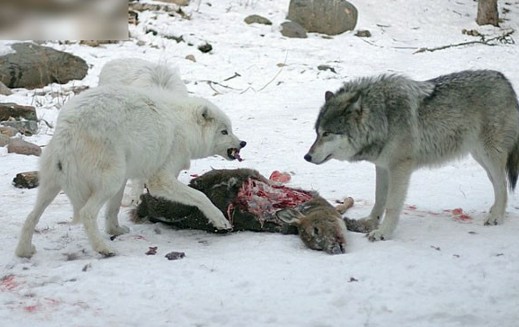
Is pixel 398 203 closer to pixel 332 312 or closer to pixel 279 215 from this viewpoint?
pixel 279 215

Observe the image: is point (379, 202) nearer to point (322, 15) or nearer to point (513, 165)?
point (513, 165)

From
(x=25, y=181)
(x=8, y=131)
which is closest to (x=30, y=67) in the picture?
(x=8, y=131)

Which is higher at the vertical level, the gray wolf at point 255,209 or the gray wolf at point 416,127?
the gray wolf at point 416,127

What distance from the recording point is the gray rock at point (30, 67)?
1313 centimetres

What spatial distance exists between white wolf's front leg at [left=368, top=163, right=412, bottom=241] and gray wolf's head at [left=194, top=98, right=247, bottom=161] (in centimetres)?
170

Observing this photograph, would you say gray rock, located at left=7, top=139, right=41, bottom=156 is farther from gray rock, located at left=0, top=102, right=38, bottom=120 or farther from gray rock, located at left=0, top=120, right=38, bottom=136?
gray rock, located at left=0, top=102, right=38, bottom=120

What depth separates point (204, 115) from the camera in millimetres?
6160

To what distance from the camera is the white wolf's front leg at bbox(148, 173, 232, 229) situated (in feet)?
18.3

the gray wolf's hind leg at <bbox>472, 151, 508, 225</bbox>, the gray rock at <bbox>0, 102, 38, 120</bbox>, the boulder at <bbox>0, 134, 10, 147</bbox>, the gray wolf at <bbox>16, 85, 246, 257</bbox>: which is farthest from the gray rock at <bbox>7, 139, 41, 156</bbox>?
the gray wolf's hind leg at <bbox>472, 151, 508, 225</bbox>

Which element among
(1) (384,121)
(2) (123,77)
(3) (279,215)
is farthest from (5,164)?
(1) (384,121)

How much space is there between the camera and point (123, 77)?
24.2ft

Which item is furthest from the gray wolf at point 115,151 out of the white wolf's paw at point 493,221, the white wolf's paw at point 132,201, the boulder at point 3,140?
the boulder at point 3,140

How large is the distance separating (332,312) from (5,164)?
5.79 metres

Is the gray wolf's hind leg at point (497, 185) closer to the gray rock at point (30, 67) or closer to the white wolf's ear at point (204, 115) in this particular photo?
the white wolf's ear at point (204, 115)
